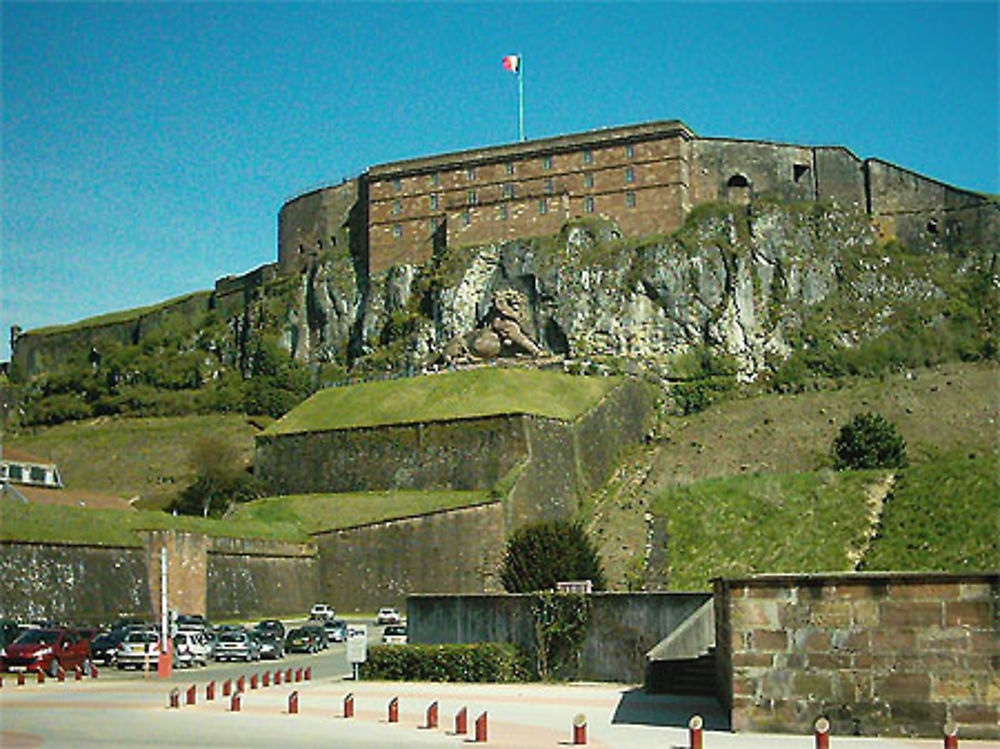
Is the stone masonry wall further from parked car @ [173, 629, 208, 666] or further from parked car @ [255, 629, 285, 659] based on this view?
parked car @ [255, 629, 285, 659]

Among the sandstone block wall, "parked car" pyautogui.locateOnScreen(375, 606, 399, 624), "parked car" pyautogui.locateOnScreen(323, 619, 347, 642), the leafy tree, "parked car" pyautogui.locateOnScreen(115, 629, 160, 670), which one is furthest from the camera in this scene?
the sandstone block wall

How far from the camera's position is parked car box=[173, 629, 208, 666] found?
138 feet

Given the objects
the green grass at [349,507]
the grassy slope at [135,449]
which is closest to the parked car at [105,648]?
the green grass at [349,507]

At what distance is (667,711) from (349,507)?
42.0 m

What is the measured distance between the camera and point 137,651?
132 ft

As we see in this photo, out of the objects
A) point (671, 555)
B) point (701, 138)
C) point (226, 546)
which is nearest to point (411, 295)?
point (701, 138)

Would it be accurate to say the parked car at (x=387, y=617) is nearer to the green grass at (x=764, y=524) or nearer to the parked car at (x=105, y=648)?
the green grass at (x=764, y=524)

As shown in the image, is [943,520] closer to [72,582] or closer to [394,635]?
[394,635]

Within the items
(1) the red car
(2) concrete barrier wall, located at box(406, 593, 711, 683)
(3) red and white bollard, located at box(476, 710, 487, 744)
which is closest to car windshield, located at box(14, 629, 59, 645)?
(1) the red car

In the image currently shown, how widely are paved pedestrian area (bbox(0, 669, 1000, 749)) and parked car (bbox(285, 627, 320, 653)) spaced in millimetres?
13708

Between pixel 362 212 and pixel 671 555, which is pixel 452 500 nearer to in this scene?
pixel 671 555

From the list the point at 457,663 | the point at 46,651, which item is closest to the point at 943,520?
the point at 457,663

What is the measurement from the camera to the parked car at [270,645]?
148ft

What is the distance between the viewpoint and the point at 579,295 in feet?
280
